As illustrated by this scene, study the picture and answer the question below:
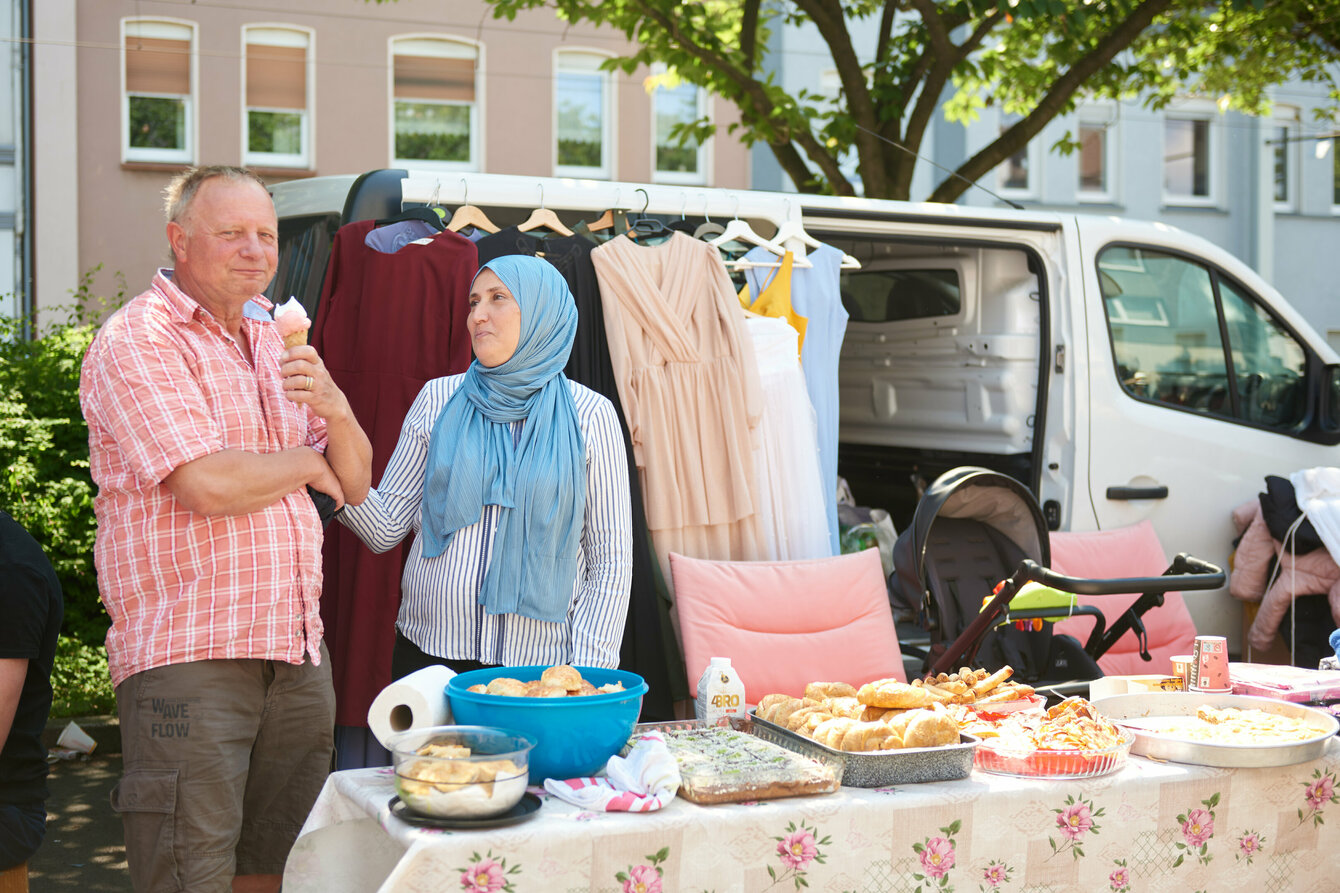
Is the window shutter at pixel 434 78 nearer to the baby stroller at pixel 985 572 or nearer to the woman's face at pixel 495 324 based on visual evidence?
the baby stroller at pixel 985 572

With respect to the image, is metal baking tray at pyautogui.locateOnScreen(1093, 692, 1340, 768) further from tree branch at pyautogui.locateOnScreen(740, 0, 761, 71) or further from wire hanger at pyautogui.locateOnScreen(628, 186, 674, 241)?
tree branch at pyautogui.locateOnScreen(740, 0, 761, 71)

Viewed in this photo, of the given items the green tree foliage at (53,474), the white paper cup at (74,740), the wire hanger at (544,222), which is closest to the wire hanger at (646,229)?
the wire hanger at (544,222)

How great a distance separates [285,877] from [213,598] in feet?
1.72

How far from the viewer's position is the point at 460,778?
197 cm

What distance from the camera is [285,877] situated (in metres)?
2.19

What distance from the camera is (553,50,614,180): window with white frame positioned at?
1383 centimetres

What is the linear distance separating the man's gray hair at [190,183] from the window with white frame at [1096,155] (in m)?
15.1

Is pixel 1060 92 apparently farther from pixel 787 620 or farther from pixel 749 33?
pixel 787 620

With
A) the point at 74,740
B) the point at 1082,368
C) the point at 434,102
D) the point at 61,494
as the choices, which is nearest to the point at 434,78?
the point at 434,102

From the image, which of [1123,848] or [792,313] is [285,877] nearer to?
[1123,848]

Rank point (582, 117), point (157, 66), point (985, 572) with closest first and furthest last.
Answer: point (985, 572)
point (157, 66)
point (582, 117)

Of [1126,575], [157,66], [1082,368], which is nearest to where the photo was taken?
[1126,575]

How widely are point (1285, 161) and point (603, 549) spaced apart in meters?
16.5

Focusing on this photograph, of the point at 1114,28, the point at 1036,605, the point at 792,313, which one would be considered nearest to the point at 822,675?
the point at 1036,605
